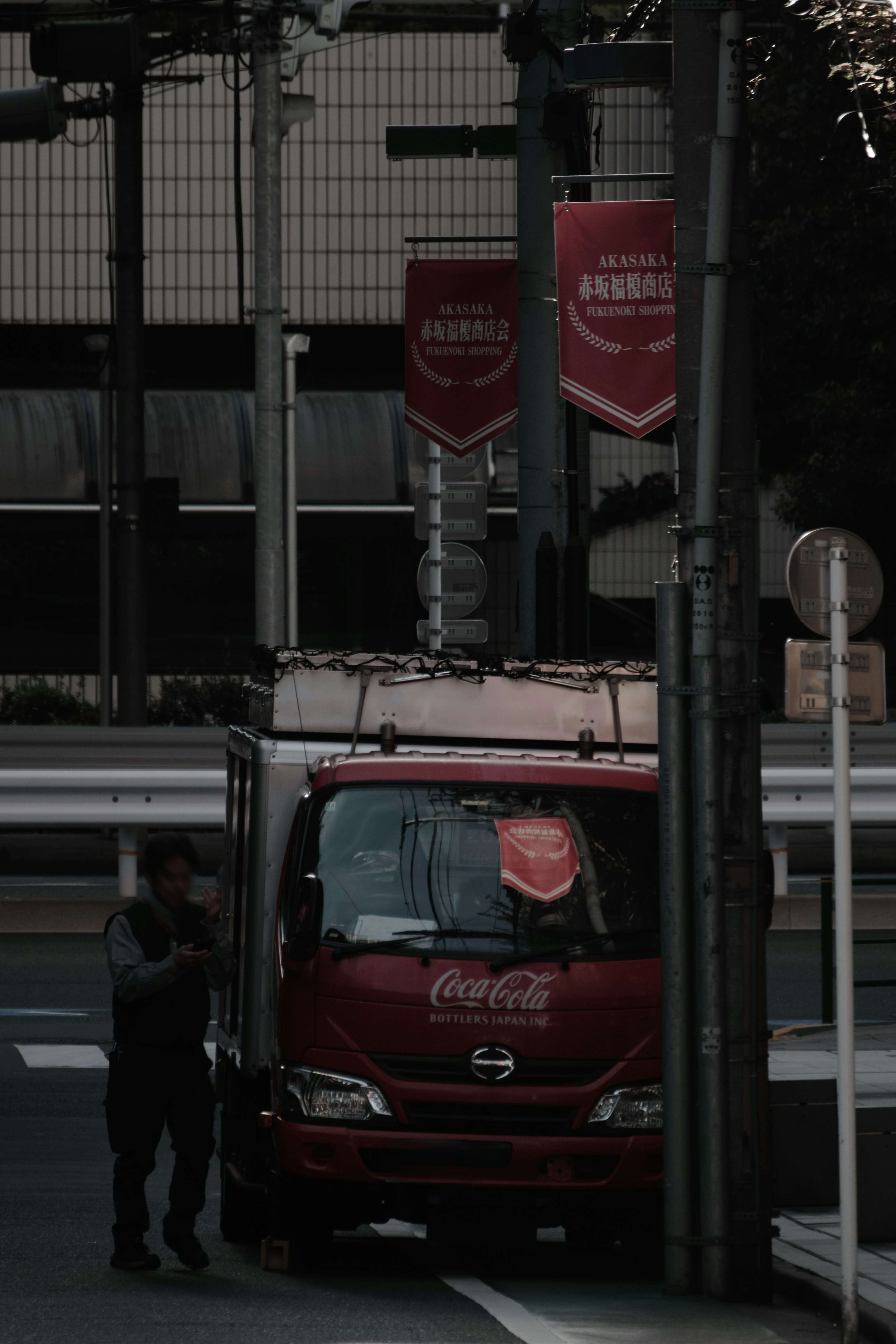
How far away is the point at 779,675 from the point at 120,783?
540 inches

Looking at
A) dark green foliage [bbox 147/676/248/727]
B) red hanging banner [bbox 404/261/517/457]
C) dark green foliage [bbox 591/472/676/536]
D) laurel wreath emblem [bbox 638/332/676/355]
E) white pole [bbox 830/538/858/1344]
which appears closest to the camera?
white pole [bbox 830/538/858/1344]

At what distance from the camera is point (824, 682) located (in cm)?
686

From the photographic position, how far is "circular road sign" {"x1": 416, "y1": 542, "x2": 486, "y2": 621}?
58.3 feet

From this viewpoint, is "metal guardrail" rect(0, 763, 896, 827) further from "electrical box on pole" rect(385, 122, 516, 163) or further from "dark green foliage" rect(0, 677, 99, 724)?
"dark green foliage" rect(0, 677, 99, 724)

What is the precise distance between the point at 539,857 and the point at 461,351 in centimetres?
640

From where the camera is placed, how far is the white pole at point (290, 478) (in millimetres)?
23953

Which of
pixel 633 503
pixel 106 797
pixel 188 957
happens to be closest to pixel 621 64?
pixel 188 957

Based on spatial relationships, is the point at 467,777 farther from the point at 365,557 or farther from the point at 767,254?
the point at 365,557

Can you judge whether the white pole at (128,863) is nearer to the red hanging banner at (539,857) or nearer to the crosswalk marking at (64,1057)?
the crosswalk marking at (64,1057)

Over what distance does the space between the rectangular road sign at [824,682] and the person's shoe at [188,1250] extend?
117 inches

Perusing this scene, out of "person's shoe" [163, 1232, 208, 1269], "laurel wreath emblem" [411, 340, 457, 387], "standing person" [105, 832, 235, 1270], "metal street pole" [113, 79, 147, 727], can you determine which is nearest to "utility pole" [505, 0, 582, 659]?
"laurel wreath emblem" [411, 340, 457, 387]

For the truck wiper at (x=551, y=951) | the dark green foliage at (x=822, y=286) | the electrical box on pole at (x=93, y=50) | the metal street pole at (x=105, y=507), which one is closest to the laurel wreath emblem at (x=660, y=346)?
the truck wiper at (x=551, y=951)

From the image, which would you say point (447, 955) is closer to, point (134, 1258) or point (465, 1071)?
point (465, 1071)

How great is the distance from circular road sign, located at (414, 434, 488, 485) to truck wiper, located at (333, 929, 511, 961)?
31.4ft
